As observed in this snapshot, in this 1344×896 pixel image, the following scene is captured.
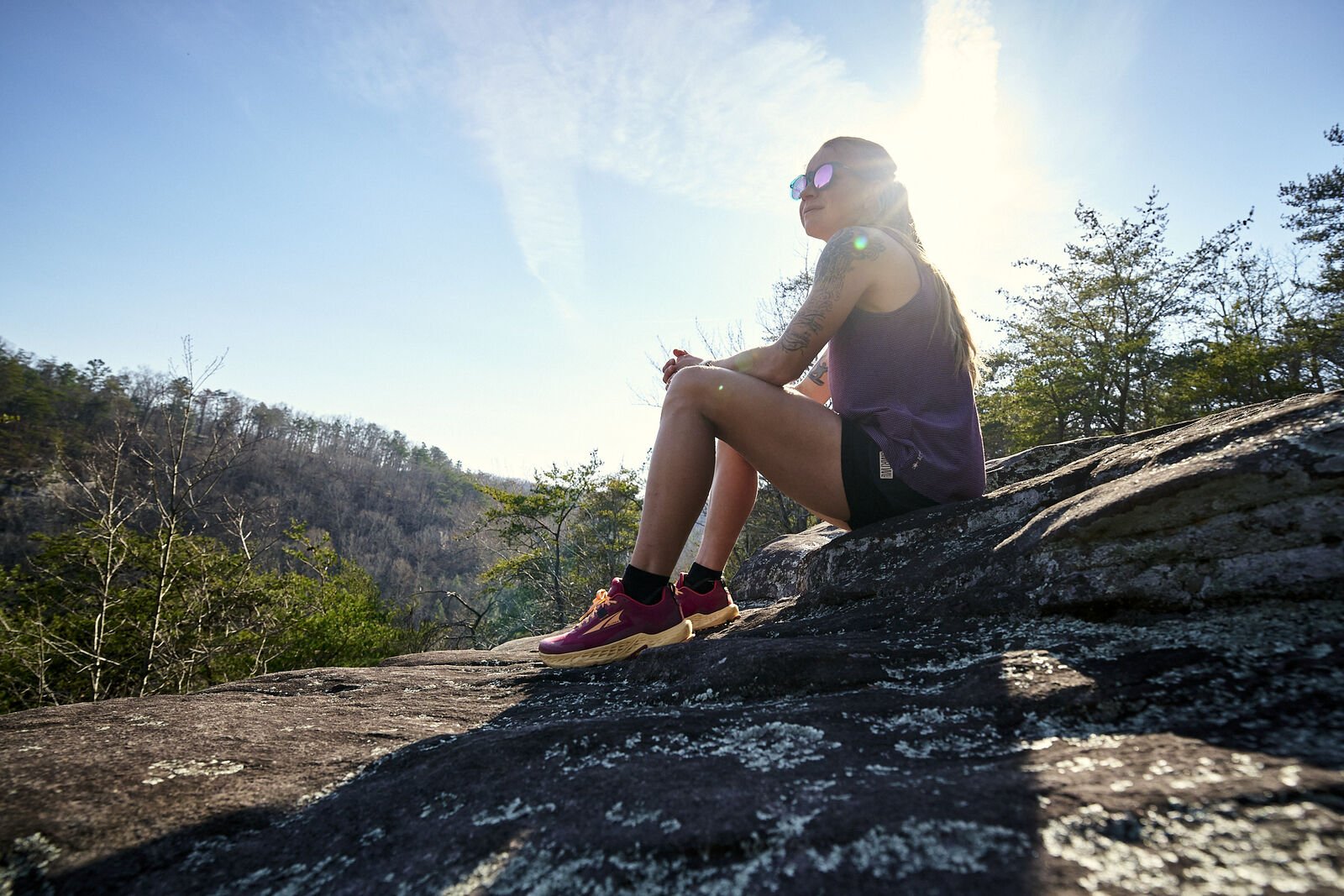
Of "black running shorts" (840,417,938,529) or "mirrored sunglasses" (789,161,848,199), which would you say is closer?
"black running shorts" (840,417,938,529)

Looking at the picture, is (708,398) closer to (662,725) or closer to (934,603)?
(934,603)

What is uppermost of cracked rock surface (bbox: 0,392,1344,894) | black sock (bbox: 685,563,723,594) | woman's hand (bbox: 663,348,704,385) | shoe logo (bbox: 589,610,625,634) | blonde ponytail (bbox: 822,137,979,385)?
blonde ponytail (bbox: 822,137,979,385)

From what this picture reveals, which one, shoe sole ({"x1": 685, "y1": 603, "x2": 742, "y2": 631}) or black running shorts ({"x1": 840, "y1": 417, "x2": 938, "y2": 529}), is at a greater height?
black running shorts ({"x1": 840, "y1": 417, "x2": 938, "y2": 529})

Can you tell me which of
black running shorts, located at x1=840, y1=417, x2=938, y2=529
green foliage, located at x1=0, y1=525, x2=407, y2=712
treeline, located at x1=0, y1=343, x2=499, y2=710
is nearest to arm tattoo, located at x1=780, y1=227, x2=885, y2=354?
black running shorts, located at x1=840, y1=417, x2=938, y2=529

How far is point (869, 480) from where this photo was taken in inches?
78.9

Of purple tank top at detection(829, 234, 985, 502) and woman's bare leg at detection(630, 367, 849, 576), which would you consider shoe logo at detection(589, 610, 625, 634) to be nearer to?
woman's bare leg at detection(630, 367, 849, 576)

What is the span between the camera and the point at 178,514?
→ 4.93 m

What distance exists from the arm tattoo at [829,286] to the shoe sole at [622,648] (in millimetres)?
989

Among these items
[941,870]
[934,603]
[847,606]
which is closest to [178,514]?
[847,606]

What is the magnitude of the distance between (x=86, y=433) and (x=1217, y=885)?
40.3 m

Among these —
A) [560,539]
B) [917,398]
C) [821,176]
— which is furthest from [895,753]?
[560,539]

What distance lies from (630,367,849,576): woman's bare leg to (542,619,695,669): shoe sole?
7.7 inches

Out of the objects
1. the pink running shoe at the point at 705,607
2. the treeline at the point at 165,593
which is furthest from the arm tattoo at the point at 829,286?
the treeline at the point at 165,593

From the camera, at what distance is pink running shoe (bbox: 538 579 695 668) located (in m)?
1.91
